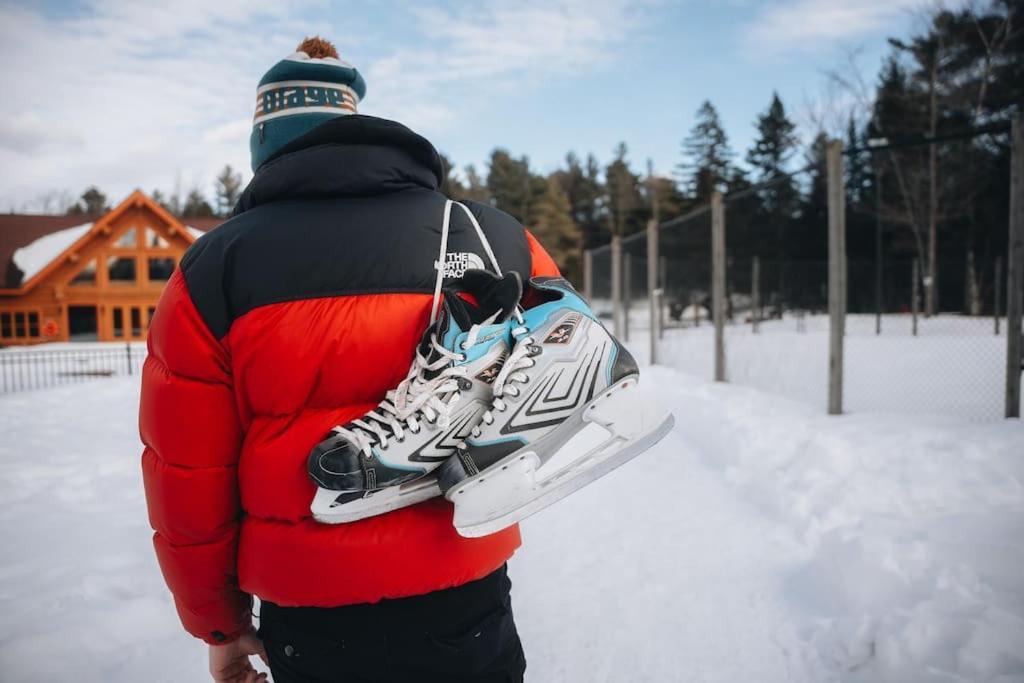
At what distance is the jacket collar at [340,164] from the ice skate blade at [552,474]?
0.60m

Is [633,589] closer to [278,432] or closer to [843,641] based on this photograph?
[843,641]

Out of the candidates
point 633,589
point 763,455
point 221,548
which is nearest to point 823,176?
point 763,455

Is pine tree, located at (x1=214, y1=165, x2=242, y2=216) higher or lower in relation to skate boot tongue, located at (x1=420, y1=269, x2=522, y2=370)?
higher

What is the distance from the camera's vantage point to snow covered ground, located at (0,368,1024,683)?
7.38 ft

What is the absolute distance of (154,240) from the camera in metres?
24.8

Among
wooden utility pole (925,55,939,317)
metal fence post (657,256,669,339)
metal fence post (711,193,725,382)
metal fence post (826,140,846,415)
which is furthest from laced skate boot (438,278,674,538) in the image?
wooden utility pole (925,55,939,317)

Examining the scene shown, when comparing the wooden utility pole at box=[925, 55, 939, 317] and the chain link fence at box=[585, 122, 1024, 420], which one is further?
the wooden utility pole at box=[925, 55, 939, 317]

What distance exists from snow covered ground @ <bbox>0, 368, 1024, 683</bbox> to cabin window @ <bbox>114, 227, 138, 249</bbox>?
926 inches

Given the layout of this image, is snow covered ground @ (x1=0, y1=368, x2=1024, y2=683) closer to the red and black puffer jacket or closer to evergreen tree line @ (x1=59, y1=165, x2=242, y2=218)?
the red and black puffer jacket

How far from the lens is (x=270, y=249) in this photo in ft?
3.64

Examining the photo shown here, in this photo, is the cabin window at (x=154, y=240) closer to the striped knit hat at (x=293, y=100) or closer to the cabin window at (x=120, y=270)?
the cabin window at (x=120, y=270)

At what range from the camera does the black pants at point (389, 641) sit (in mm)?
1152

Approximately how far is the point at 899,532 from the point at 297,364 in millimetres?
3001

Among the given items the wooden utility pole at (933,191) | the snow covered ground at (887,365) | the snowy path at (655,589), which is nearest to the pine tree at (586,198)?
the wooden utility pole at (933,191)
